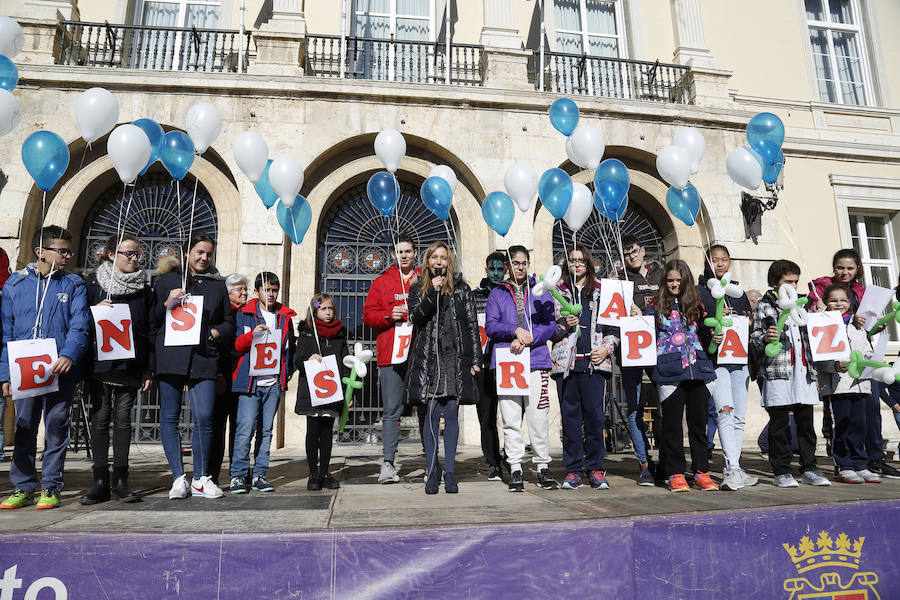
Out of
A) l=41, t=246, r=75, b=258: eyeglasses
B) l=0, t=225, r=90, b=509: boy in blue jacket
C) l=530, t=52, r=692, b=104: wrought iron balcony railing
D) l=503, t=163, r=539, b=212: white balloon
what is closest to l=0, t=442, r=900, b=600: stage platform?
l=0, t=225, r=90, b=509: boy in blue jacket

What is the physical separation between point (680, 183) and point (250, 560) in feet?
16.8

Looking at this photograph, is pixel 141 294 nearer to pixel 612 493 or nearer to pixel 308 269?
pixel 612 493

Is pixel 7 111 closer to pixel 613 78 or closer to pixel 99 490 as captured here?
pixel 99 490

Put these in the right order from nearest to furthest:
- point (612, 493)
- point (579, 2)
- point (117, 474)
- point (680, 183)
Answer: point (117, 474)
point (612, 493)
point (680, 183)
point (579, 2)

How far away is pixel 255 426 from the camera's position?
452 cm

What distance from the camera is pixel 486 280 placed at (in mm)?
4723

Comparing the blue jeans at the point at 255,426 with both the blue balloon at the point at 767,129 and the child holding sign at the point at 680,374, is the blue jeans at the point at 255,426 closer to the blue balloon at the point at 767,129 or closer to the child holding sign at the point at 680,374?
the child holding sign at the point at 680,374

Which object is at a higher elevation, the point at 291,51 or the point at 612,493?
the point at 291,51

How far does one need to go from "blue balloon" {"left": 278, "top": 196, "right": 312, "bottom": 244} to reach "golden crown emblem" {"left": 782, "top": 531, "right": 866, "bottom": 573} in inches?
186

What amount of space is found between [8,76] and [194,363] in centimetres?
316

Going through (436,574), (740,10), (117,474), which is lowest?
(436,574)

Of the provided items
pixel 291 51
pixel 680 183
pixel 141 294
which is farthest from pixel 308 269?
pixel 680 183

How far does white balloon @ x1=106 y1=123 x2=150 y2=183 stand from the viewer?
448cm

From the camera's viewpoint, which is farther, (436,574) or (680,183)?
(680,183)
